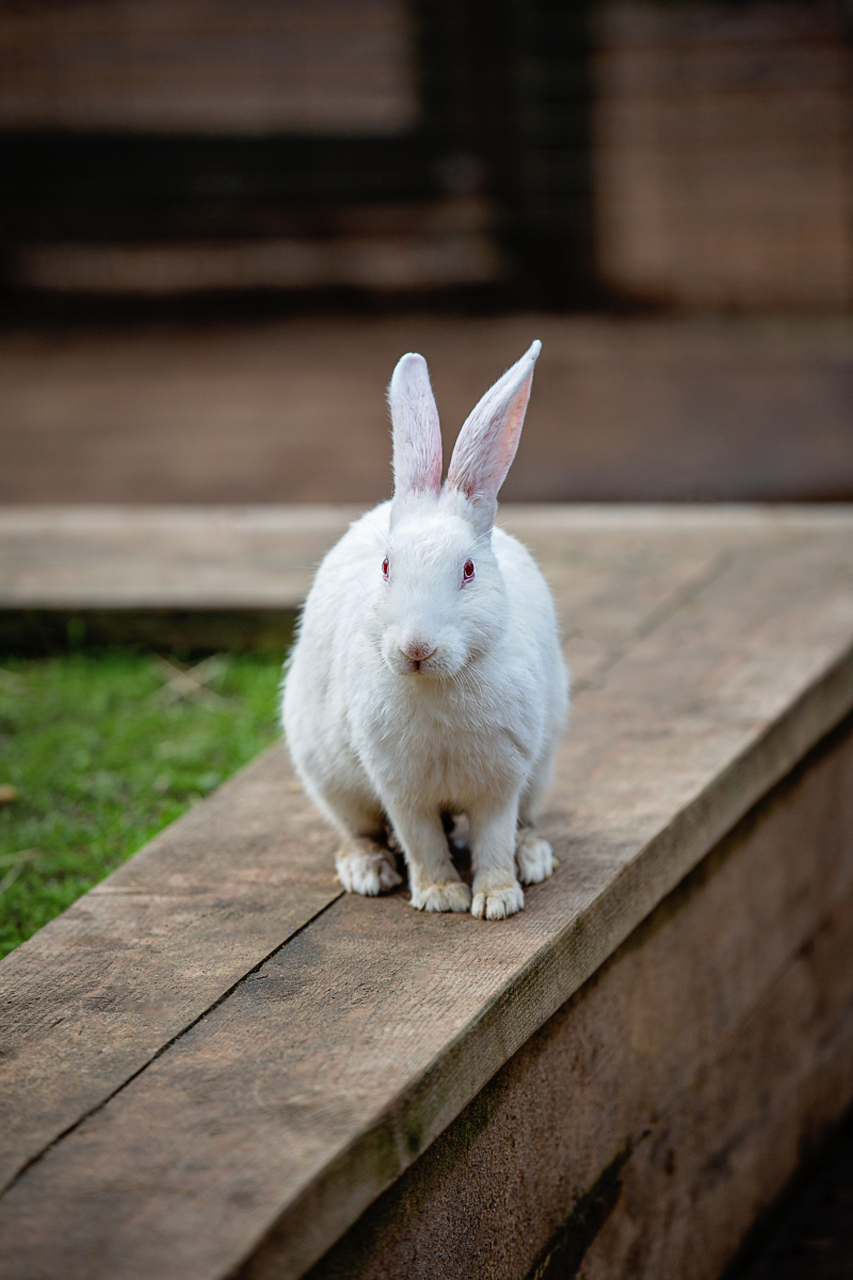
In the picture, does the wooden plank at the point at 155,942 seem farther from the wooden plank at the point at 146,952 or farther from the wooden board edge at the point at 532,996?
the wooden board edge at the point at 532,996

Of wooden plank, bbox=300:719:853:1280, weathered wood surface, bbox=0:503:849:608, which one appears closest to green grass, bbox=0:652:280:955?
weathered wood surface, bbox=0:503:849:608

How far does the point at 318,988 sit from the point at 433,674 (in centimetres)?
44

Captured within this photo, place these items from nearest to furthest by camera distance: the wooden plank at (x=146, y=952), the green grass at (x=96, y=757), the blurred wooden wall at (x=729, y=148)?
the wooden plank at (x=146, y=952) < the green grass at (x=96, y=757) < the blurred wooden wall at (x=729, y=148)

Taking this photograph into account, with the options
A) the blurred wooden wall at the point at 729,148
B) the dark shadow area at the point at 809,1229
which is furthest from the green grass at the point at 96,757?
the blurred wooden wall at the point at 729,148

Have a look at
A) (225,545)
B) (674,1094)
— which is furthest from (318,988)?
(225,545)

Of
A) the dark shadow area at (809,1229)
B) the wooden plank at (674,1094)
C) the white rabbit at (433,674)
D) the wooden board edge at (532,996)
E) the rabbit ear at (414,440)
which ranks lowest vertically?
the dark shadow area at (809,1229)

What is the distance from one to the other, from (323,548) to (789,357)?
4.52 metres

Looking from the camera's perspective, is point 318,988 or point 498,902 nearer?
point 318,988

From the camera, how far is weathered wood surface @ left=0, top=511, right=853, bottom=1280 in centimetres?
143

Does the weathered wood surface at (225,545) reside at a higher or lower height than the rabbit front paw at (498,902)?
lower

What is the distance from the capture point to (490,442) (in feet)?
5.90

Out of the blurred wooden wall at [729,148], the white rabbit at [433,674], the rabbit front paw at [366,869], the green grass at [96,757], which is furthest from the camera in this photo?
the blurred wooden wall at [729,148]

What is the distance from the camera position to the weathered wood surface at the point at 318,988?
143cm

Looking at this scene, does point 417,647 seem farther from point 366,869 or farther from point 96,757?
point 96,757
